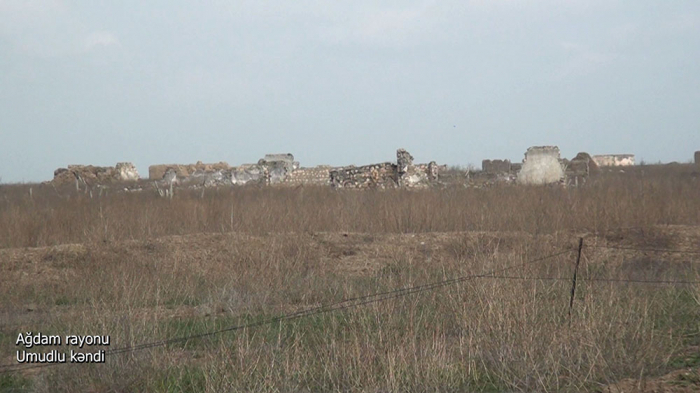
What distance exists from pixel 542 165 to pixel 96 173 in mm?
21135

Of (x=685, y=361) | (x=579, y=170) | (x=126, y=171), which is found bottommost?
(x=685, y=361)

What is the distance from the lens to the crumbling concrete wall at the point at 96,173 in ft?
111

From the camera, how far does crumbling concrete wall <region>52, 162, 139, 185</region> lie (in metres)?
Answer: 33.9

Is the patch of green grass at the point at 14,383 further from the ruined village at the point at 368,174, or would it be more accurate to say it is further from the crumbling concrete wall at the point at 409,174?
the crumbling concrete wall at the point at 409,174

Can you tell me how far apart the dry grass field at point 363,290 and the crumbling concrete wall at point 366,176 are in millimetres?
5335

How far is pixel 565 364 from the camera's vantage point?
509 centimetres

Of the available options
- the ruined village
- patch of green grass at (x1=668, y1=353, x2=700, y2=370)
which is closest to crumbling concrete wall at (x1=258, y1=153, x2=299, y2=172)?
the ruined village

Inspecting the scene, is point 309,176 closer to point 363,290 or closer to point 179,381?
point 363,290

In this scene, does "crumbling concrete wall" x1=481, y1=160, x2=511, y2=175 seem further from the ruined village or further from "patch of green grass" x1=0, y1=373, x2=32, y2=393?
"patch of green grass" x1=0, y1=373, x2=32, y2=393

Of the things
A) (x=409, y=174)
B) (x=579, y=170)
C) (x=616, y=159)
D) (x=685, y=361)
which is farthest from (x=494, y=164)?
(x=685, y=361)

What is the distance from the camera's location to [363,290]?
7.89m

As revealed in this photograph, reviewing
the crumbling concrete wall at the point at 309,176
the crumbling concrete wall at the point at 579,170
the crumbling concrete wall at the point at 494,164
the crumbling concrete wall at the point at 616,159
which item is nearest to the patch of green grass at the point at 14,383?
the crumbling concrete wall at the point at 579,170

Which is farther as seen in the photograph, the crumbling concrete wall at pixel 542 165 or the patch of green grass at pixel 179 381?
the crumbling concrete wall at pixel 542 165

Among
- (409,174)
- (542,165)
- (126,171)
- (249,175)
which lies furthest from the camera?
(126,171)
